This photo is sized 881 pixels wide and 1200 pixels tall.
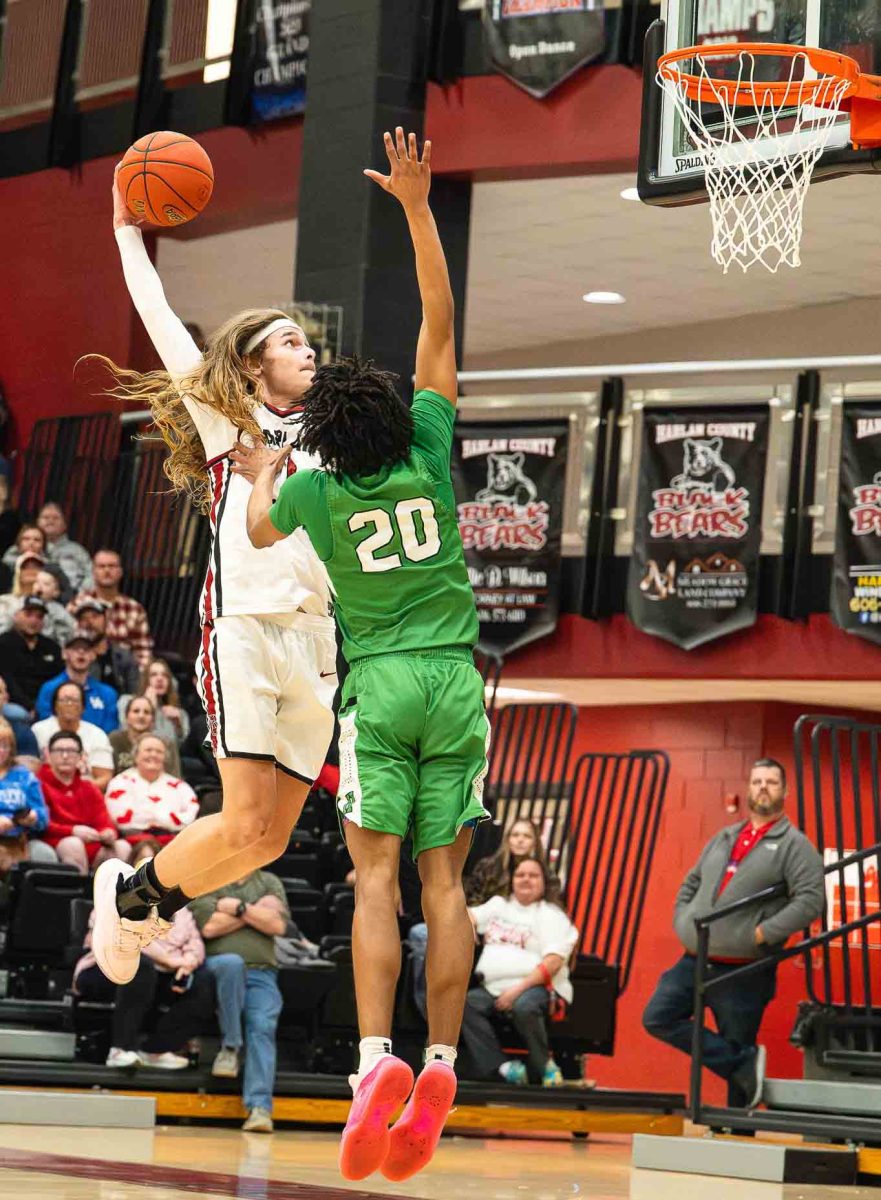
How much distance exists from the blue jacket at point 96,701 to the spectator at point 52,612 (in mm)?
770

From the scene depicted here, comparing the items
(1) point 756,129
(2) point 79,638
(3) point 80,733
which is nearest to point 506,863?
(3) point 80,733

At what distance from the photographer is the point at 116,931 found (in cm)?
615

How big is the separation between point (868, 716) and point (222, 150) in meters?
7.08

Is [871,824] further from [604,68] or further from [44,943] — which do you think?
[44,943]

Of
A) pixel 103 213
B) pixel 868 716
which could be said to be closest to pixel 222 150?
pixel 103 213

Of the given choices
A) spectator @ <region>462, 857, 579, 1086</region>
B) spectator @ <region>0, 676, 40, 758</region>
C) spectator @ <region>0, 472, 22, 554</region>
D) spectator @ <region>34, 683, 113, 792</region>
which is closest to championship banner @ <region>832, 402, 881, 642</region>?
spectator @ <region>462, 857, 579, 1086</region>

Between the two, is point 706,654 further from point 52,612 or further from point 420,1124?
point 420,1124

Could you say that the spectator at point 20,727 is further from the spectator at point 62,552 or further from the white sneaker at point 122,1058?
the spectator at point 62,552

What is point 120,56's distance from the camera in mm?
17266

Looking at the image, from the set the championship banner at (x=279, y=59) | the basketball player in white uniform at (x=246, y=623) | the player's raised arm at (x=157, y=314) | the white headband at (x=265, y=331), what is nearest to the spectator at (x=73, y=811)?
the basketball player in white uniform at (x=246, y=623)

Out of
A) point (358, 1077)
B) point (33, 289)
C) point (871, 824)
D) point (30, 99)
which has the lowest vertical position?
point (358, 1077)

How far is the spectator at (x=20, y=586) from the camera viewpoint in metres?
13.4

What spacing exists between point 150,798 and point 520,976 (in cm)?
230

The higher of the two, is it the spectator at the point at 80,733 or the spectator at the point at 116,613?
the spectator at the point at 116,613
